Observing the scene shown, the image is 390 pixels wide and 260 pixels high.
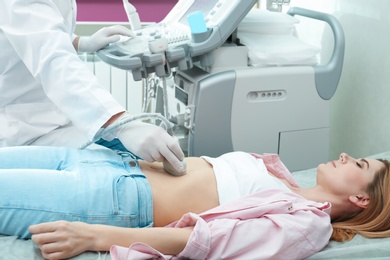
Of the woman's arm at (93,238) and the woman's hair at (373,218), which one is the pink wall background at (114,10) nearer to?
the woman's hair at (373,218)

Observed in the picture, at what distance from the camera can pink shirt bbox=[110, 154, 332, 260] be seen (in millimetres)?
1393

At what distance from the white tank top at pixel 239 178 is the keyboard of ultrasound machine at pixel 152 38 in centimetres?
53

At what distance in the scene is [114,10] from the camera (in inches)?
134

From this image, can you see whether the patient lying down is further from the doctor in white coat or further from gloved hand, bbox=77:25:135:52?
gloved hand, bbox=77:25:135:52

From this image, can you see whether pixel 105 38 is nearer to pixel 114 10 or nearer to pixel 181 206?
pixel 181 206

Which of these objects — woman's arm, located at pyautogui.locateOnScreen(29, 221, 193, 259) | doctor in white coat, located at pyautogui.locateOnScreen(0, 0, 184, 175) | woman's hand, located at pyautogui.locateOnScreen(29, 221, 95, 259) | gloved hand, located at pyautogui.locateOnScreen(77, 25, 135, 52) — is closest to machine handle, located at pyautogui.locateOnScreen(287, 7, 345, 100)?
gloved hand, located at pyautogui.locateOnScreen(77, 25, 135, 52)

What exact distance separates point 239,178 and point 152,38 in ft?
2.49

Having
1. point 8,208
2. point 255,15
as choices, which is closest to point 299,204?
point 8,208

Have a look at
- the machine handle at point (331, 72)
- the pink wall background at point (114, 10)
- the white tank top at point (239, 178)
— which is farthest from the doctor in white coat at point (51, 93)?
the pink wall background at point (114, 10)

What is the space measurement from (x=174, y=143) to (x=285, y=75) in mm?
750

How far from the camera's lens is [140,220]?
151 cm

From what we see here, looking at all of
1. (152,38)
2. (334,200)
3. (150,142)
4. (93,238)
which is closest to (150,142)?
(150,142)

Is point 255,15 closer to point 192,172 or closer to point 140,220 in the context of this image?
point 192,172

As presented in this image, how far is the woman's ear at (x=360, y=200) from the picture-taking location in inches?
65.4
